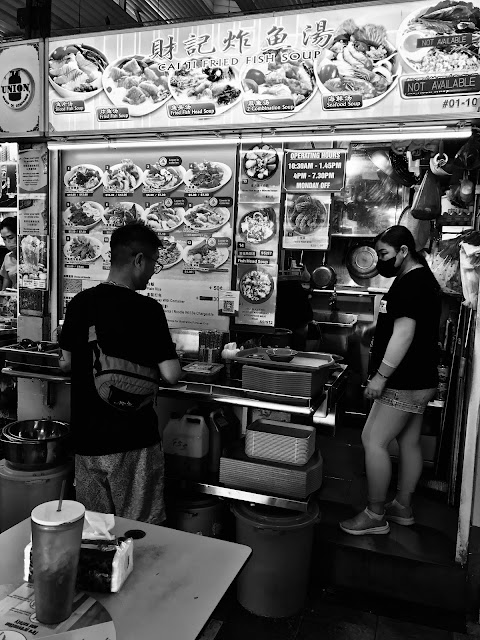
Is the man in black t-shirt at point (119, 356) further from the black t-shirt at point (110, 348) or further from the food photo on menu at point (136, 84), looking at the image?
the food photo on menu at point (136, 84)

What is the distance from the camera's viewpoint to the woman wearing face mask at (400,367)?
314 cm

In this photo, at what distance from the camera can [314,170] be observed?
11.9 feet

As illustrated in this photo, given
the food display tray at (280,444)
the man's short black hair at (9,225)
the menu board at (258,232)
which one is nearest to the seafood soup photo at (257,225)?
the menu board at (258,232)

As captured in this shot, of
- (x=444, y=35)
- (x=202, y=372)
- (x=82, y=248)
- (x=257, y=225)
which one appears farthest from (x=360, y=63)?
(x=82, y=248)

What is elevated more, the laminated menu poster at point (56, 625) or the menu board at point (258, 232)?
the menu board at point (258, 232)

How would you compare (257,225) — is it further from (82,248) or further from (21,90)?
(21,90)

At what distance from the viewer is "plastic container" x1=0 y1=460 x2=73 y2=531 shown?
3.22 metres

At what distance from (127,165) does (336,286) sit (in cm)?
337

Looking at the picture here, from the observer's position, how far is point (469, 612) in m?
3.01

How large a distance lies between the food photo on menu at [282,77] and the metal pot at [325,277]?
10.7 ft

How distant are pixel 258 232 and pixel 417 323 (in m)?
1.32

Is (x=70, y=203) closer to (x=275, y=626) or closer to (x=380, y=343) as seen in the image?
(x=380, y=343)

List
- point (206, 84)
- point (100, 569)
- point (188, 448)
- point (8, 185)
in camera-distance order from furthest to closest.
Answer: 1. point (8, 185)
2. point (206, 84)
3. point (188, 448)
4. point (100, 569)

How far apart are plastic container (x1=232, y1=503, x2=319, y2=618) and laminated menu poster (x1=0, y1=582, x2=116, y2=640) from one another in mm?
1738
